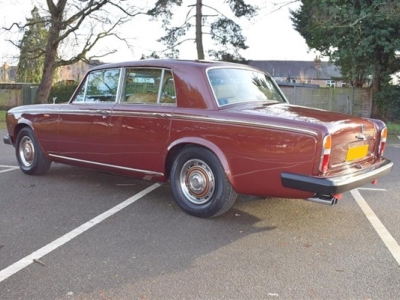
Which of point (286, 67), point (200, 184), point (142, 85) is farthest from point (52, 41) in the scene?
point (286, 67)

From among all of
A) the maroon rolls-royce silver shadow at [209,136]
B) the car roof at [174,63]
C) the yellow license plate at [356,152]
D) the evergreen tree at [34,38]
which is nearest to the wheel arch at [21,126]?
the maroon rolls-royce silver shadow at [209,136]

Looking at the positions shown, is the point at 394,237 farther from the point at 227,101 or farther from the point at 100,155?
the point at 100,155

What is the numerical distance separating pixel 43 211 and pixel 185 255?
2076 mm

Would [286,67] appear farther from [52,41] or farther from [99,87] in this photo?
[99,87]

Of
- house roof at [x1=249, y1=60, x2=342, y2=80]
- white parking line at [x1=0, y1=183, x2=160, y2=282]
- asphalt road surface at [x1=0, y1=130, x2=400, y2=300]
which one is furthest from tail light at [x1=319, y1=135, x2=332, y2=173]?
house roof at [x1=249, y1=60, x2=342, y2=80]

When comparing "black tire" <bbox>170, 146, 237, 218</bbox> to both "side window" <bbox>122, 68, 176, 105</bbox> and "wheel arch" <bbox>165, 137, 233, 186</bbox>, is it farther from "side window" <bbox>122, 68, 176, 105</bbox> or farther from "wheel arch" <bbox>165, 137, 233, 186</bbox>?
"side window" <bbox>122, 68, 176, 105</bbox>

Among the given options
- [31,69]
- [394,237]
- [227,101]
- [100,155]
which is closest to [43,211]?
[100,155]

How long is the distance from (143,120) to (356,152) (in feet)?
7.84

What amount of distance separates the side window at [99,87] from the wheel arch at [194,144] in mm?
1217

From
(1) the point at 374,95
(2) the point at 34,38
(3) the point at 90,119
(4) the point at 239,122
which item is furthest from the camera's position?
(2) the point at 34,38

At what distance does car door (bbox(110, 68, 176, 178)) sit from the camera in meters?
4.99

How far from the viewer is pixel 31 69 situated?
126 feet

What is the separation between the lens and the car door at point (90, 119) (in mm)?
5562

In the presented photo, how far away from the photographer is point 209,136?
455 cm
